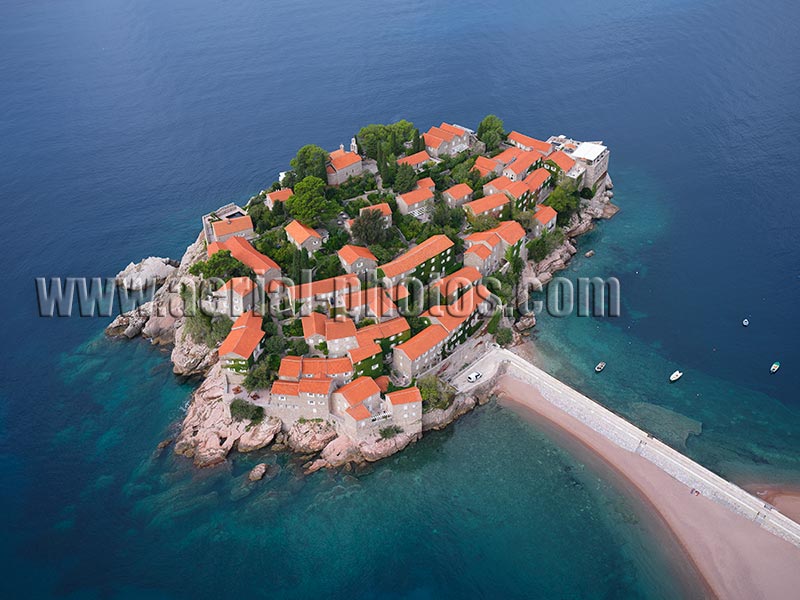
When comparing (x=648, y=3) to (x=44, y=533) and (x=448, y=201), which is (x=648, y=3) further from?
(x=44, y=533)

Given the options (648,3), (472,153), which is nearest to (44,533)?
(472,153)

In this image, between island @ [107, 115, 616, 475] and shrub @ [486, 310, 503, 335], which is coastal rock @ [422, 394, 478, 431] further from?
shrub @ [486, 310, 503, 335]

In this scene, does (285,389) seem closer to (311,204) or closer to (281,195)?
(311,204)

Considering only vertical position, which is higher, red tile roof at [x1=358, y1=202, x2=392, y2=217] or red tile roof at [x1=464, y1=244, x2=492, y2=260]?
red tile roof at [x1=358, y1=202, x2=392, y2=217]

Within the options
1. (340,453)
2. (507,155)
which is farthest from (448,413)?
(507,155)

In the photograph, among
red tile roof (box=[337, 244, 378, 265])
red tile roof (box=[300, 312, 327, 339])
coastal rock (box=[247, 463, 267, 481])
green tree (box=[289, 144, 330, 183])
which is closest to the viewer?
coastal rock (box=[247, 463, 267, 481])

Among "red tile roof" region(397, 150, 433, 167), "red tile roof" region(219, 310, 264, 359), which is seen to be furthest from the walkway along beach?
"red tile roof" region(397, 150, 433, 167)
